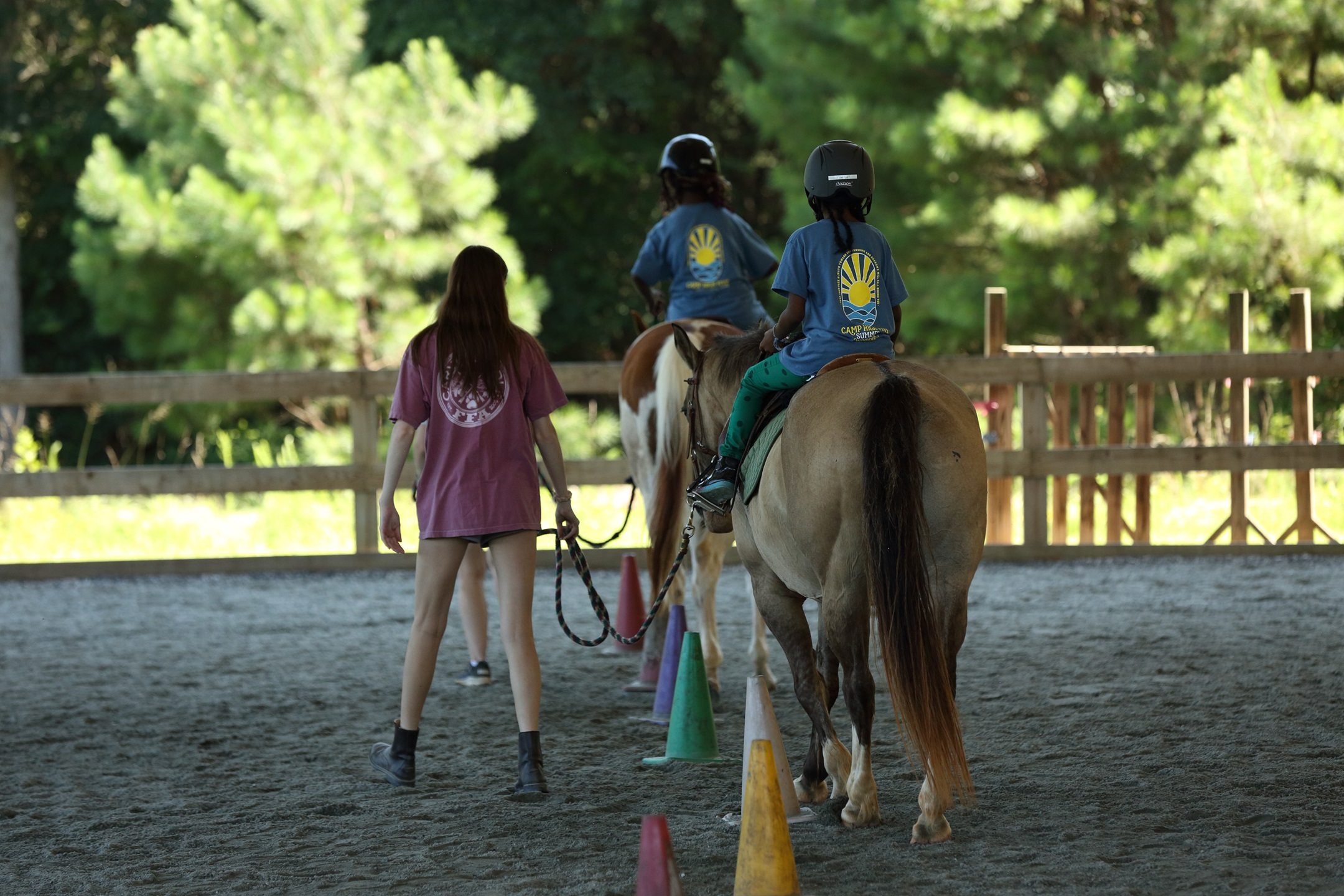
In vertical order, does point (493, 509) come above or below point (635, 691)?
above

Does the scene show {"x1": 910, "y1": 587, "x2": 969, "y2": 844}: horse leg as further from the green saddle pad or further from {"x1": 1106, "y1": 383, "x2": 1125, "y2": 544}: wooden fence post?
{"x1": 1106, "y1": 383, "x2": 1125, "y2": 544}: wooden fence post

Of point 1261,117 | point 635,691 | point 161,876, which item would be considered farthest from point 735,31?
point 161,876

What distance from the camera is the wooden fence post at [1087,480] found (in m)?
10.5

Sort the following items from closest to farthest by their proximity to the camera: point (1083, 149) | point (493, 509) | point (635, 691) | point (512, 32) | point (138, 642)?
point (493, 509) < point (635, 691) < point (138, 642) < point (1083, 149) < point (512, 32)

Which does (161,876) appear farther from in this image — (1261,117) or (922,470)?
(1261,117)

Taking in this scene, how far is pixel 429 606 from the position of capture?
4.65 meters

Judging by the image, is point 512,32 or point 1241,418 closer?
point 1241,418

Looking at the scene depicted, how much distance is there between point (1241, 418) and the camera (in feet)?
34.1

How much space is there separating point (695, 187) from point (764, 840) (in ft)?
13.4

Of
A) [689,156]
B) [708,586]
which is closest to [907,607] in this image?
[708,586]

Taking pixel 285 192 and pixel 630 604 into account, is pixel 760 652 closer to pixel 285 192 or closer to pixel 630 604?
pixel 630 604

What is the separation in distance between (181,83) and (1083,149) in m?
10.1

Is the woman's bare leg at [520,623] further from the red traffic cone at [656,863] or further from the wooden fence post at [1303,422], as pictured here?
the wooden fence post at [1303,422]

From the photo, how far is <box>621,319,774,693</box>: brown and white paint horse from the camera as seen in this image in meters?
6.20
